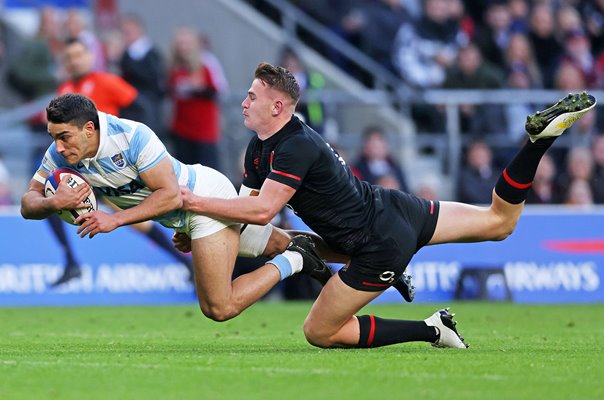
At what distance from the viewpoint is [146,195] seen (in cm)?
901

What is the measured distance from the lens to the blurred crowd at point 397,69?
16625 millimetres

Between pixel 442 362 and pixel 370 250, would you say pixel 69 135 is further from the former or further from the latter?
pixel 442 362

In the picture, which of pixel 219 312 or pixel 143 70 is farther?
pixel 143 70

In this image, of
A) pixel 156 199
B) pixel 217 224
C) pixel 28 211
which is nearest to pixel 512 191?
pixel 217 224

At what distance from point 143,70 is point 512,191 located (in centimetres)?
829

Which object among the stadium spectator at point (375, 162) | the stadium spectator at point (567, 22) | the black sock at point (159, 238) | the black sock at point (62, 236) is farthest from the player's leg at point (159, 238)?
the stadium spectator at point (567, 22)

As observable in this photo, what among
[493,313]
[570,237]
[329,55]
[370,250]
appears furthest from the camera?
[329,55]

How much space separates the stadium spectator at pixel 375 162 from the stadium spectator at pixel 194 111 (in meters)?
1.98

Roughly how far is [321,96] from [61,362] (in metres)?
10.5

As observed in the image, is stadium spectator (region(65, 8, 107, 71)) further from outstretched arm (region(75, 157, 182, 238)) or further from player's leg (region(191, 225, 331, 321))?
outstretched arm (region(75, 157, 182, 238))

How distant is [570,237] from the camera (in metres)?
16.5

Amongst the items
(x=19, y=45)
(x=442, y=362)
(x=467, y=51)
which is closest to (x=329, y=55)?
(x=467, y=51)

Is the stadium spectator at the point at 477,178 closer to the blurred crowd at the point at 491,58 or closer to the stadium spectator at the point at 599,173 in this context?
the blurred crowd at the point at 491,58

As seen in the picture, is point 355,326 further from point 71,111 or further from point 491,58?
point 491,58
